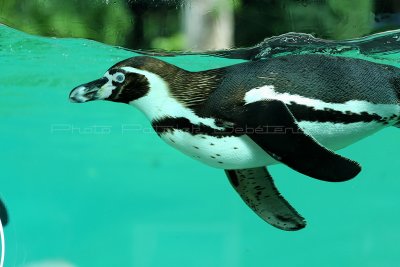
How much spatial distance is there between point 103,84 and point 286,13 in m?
1.10

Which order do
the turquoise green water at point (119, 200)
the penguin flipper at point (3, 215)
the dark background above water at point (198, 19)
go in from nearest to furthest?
the dark background above water at point (198, 19)
the penguin flipper at point (3, 215)
the turquoise green water at point (119, 200)

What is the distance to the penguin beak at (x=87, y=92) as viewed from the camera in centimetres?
215

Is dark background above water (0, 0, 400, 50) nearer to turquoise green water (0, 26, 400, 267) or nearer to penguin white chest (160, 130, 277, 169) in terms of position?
turquoise green water (0, 26, 400, 267)

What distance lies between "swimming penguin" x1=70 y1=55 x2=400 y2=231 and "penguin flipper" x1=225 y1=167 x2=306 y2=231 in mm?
270

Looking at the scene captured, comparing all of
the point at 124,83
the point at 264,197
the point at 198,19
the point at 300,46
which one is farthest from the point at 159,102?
the point at 300,46

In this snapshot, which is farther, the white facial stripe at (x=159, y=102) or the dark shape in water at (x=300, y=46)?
the dark shape in water at (x=300, y=46)

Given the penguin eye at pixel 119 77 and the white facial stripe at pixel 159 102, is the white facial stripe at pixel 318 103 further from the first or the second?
the penguin eye at pixel 119 77

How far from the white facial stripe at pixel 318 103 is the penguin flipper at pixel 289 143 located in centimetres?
5

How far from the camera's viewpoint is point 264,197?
2473 mm

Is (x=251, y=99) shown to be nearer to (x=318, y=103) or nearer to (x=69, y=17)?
(x=318, y=103)

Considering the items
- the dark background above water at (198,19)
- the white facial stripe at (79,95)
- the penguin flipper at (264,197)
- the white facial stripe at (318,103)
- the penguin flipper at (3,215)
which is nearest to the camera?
the white facial stripe at (318,103)

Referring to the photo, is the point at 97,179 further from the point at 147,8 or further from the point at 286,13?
the point at 286,13

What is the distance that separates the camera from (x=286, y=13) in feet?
9.23

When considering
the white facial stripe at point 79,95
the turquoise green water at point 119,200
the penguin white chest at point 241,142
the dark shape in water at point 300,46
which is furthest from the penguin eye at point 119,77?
the turquoise green water at point 119,200
